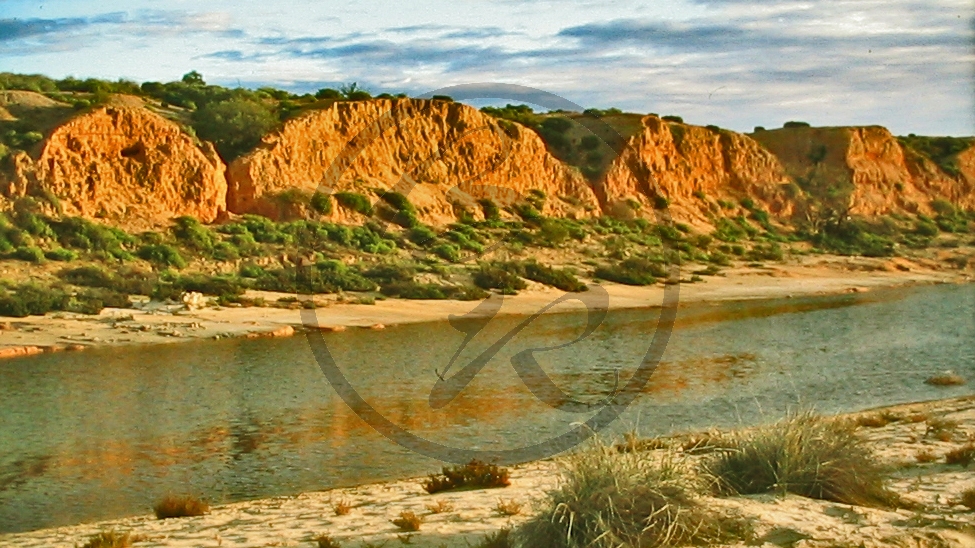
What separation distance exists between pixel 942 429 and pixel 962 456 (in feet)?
7.98

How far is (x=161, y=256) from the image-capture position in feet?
112

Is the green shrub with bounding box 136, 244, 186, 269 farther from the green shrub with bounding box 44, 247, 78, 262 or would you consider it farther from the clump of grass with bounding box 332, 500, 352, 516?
the clump of grass with bounding box 332, 500, 352, 516

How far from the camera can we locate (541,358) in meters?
25.8

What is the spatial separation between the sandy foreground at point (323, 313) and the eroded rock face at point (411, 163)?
337 inches

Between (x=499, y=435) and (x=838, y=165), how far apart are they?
6219cm

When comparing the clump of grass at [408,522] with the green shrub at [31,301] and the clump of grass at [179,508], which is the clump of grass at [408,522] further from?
the green shrub at [31,301]

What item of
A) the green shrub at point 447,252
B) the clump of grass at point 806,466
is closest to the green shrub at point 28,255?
the green shrub at point 447,252

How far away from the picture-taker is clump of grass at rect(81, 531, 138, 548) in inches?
369

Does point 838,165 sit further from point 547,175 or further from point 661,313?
point 661,313

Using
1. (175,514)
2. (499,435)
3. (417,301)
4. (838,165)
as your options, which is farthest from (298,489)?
(838,165)

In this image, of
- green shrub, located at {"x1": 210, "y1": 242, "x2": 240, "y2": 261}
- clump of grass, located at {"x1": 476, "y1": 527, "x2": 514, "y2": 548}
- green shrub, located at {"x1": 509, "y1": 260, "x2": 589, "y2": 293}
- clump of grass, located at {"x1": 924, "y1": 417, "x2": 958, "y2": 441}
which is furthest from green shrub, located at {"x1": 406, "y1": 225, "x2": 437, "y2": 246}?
clump of grass, located at {"x1": 476, "y1": 527, "x2": 514, "y2": 548}

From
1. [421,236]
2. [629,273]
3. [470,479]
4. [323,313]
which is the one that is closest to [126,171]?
[323,313]

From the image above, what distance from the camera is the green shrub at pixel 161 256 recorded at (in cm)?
3391

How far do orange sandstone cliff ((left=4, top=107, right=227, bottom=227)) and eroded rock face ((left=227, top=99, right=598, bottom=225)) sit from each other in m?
1.84
